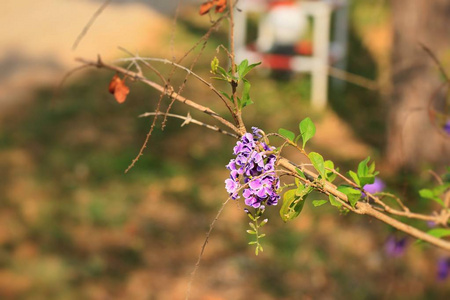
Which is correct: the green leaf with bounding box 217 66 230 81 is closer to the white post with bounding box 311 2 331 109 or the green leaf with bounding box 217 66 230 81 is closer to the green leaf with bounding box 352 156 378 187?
the green leaf with bounding box 352 156 378 187

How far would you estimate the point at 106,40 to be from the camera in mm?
8227

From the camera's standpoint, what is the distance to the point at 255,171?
4.65 feet

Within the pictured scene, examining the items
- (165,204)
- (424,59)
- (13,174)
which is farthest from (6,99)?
(424,59)

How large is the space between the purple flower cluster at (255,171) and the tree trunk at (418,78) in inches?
126

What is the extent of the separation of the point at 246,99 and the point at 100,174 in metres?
3.62

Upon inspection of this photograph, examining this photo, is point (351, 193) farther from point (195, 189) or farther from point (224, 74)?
point (195, 189)

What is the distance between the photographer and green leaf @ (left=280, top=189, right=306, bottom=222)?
57.1 inches

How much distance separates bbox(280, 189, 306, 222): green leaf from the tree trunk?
3.14 m

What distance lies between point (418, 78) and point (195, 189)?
1621 mm

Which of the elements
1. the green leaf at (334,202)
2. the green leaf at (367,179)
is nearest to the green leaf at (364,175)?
the green leaf at (367,179)

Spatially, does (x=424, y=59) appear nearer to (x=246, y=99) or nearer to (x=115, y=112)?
(x=115, y=112)

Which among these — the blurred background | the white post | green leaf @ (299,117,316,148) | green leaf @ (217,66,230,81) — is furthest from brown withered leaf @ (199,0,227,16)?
the white post

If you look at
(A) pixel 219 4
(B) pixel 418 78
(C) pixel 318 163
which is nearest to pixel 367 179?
(C) pixel 318 163

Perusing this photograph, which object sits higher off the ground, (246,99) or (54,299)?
(246,99)
